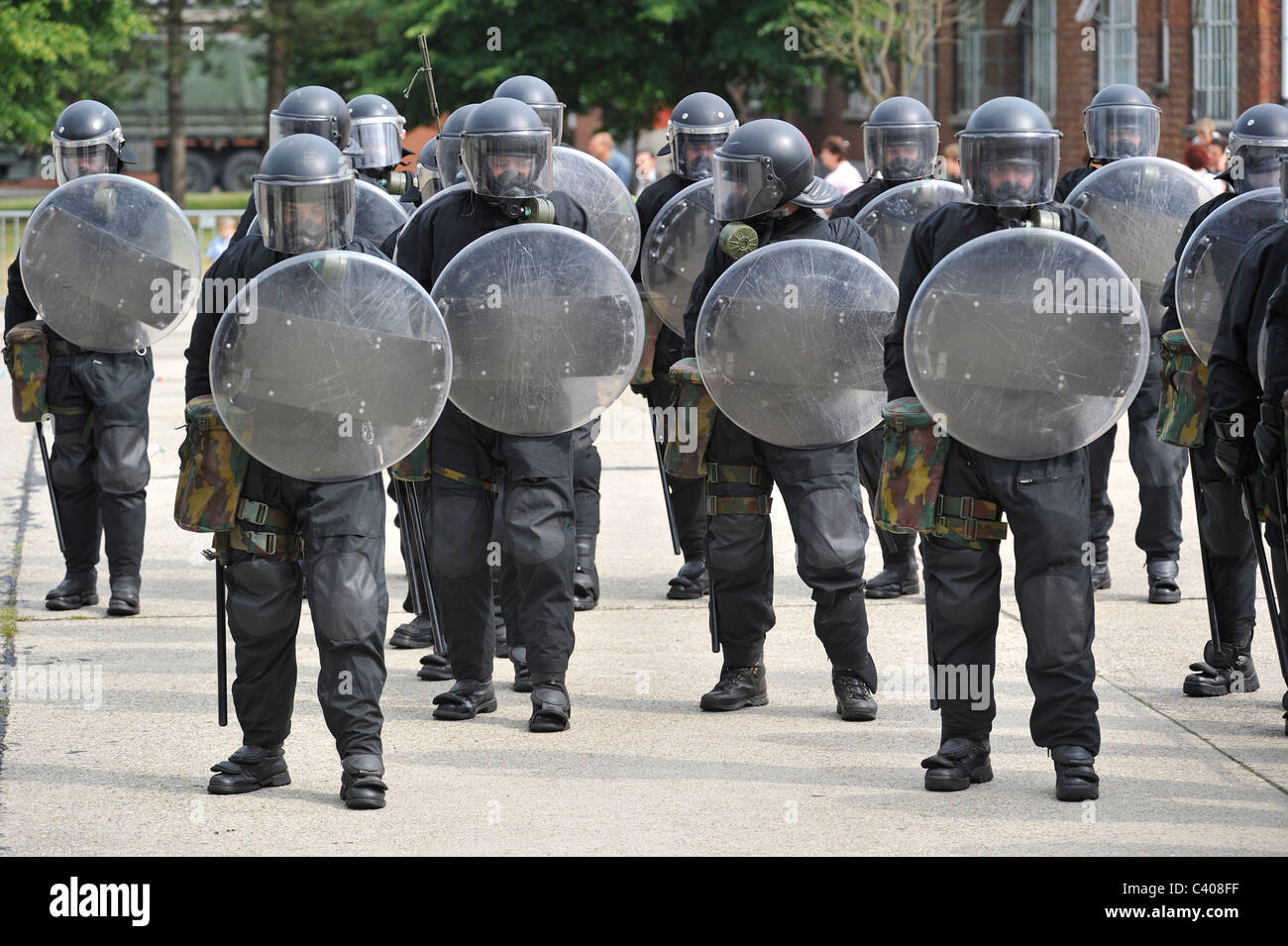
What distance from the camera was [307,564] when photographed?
4.98m

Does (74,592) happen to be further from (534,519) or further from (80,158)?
(534,519)

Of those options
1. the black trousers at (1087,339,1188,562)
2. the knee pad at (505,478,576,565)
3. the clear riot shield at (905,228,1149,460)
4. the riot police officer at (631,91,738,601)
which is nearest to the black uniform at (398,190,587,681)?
the knee pad at (505,478,576,565)

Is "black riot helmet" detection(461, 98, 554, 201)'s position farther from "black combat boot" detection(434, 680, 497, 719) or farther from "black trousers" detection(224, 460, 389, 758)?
"black combat boot" detection(434, 680, 497, 719)

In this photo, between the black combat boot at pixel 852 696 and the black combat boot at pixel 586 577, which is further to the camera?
the black combat boot at pixel 586 577

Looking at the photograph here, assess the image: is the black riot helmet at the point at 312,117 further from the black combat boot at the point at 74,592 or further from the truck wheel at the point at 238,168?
the truck wheel at the point at 238,168

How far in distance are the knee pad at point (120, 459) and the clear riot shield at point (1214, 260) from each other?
4.11m

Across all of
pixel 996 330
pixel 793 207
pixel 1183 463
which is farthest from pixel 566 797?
pixel 1183 463

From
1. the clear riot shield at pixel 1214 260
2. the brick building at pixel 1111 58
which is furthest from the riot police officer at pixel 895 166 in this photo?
the brick building at pixel 1111 58

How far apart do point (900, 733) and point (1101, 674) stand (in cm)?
106

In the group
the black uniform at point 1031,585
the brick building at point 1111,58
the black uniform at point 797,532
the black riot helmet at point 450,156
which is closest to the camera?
the black uniform at point 1031,585

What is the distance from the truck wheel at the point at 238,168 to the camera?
134 ft

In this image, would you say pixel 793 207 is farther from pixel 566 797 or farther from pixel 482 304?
pixel 566 797

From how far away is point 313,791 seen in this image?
16.8 feet

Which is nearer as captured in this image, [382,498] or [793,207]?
[382,498]
